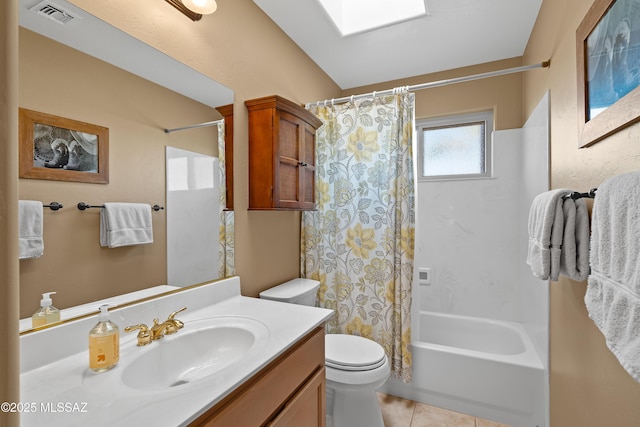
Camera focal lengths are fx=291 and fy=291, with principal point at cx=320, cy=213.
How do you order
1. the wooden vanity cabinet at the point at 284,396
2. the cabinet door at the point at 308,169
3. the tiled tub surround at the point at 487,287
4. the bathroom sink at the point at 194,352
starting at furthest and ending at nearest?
the cabinet door at the point at 308,169 → the tiled tub surround at the point at 487,287 → the bathroom sink at the point at 194,352 → the wooden vanity cabinet at the point at 284,396

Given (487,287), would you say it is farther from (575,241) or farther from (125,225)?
(125,225)

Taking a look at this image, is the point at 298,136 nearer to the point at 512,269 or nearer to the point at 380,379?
the point at 380,379

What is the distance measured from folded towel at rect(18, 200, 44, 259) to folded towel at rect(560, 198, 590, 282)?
170 centimetres

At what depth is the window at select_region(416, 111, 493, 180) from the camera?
8.26ft

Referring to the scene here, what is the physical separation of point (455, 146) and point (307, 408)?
238 cm

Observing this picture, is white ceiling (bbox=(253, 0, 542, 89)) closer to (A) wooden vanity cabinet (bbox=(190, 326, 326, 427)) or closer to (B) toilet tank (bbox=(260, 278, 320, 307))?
(B) toilet tank (bbox=(260, 278, 320, 307))

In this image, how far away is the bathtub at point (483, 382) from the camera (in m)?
1.71

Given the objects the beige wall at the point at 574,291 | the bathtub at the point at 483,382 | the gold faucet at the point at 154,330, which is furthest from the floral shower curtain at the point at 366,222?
the gold faucet at the point at 154,330

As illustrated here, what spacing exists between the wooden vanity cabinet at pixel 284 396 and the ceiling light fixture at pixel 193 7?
146 cm

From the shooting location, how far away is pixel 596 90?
3.23ft

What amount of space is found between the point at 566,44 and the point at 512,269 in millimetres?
1665

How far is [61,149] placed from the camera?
875mm

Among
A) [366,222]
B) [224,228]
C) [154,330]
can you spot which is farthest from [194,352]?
[366,222]

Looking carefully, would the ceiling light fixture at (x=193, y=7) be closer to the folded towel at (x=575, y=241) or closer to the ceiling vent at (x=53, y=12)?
the ceiling vent at (x=53, y=12)
